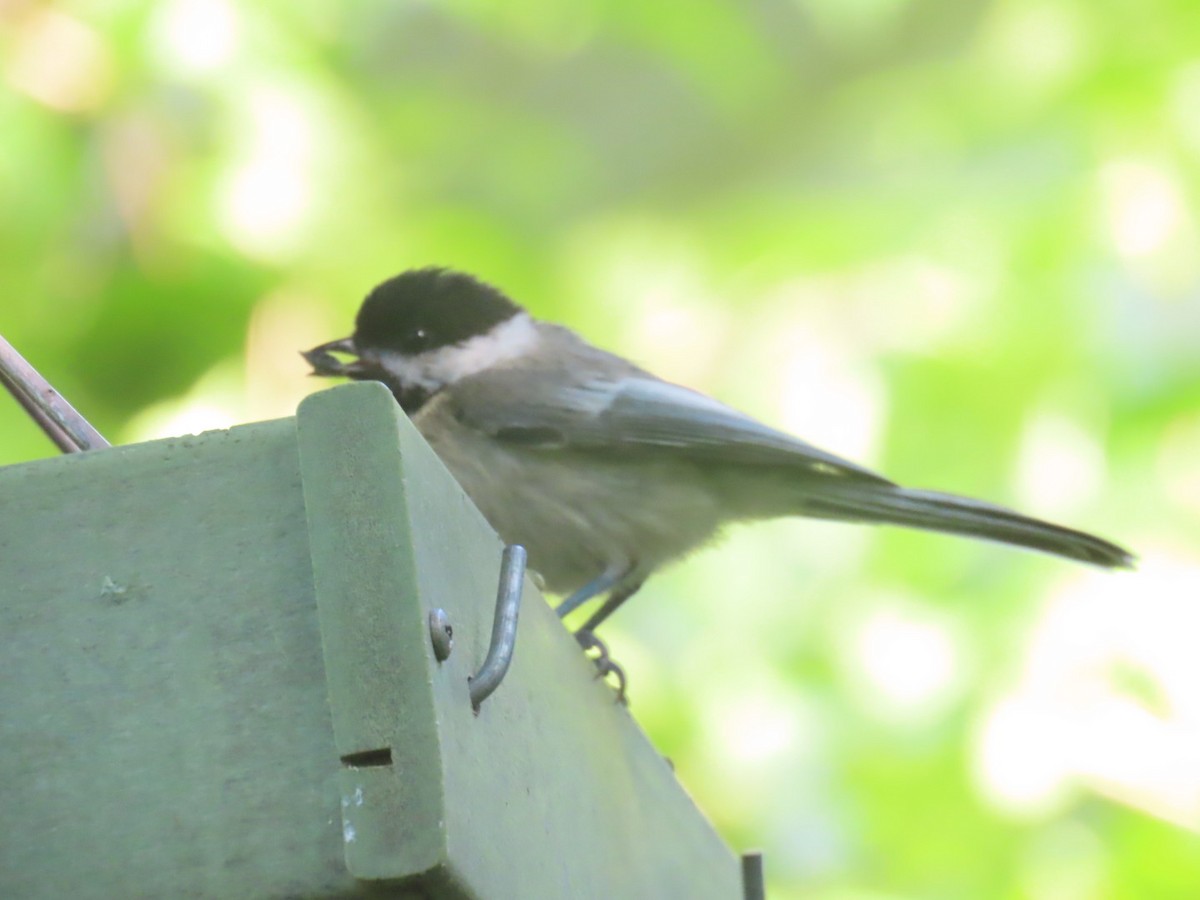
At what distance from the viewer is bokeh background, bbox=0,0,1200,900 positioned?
249 cm

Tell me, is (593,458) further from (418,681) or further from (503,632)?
(418,681)

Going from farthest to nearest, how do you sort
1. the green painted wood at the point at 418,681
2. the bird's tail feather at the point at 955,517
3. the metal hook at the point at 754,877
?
1. the bird's tail feather at the point at 955,517
2. the metal hook at the point at 754,877
3. the green painted wood at the point at 418,681

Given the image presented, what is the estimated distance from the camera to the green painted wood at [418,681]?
0.91 m

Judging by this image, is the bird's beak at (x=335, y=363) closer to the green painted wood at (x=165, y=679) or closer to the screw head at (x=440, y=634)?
the green painted wood at (x=165, y=679)

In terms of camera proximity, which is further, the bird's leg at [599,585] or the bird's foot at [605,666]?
the bird's leg at [599,585]

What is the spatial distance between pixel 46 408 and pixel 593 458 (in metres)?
1.07

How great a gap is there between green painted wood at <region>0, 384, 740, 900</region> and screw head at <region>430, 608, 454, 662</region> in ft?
0.03

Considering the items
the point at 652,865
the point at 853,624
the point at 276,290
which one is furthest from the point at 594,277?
the point at 652,865

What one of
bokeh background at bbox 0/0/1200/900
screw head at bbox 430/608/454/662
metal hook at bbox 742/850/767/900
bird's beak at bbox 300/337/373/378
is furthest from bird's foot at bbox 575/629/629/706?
bokeh background at bbox 0/0/1200/900

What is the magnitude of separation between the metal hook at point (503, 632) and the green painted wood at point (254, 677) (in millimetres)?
21

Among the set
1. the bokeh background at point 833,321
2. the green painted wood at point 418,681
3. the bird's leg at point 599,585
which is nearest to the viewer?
the green painted wood at point 418,681

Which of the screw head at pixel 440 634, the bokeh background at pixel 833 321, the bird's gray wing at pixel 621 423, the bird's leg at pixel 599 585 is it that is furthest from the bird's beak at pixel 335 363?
the screw head at pixel 440 634

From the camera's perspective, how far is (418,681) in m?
0.94

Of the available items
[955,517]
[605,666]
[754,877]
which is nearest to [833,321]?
[955,517]
